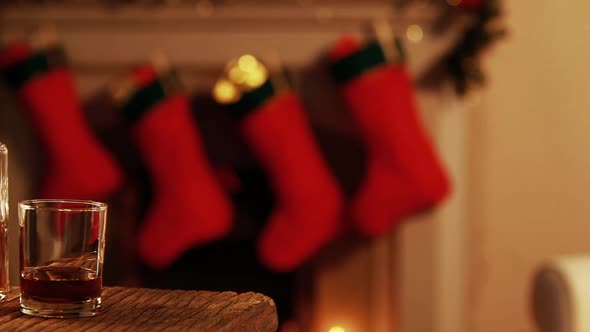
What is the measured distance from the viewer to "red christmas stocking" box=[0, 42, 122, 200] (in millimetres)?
2271

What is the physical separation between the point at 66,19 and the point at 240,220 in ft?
2.34

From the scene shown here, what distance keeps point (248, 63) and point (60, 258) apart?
5.46 feet

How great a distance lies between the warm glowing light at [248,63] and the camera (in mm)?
2174

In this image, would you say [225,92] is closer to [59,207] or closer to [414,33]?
[414,33]

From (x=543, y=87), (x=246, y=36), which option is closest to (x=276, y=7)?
(x=246, y=36)

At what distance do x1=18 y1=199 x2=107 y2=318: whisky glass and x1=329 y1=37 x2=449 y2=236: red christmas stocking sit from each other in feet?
5.13

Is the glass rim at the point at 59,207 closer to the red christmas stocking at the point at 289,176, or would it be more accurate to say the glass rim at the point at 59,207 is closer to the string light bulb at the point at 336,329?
the red christmas stocking at the point at 289,176

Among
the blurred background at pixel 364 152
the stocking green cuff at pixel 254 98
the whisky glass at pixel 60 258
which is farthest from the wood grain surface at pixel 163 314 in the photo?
the blurred background at pixel 364 152

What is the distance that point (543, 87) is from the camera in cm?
233

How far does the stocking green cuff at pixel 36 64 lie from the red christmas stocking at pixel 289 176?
50 centimetres

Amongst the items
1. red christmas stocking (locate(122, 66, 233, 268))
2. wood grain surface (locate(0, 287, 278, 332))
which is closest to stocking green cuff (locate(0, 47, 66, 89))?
red christmas stocking (locate(122, 66, 233, 268))

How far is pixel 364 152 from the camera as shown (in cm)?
225

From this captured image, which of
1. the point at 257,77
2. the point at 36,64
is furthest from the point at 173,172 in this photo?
the point at 36,64

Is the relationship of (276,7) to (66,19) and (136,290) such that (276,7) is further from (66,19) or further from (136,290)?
(136,290)
